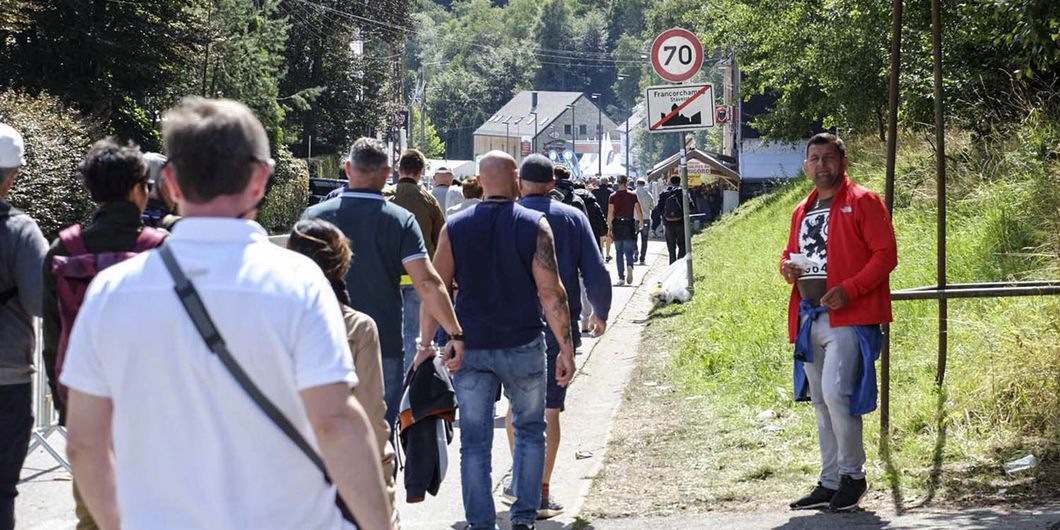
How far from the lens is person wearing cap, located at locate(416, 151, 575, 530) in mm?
6250

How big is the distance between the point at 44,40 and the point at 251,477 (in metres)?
32.6

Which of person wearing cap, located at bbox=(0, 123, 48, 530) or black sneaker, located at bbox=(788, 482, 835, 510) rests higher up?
person wearing cap, located at bbox=(0, 123, 48, 530)

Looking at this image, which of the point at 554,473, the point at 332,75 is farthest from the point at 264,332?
the point at 332,75

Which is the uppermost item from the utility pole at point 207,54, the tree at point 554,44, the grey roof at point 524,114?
the tree at point 554,44

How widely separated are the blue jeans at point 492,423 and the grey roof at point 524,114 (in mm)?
144175

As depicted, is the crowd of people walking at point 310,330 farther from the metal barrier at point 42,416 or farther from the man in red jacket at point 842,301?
the metal barrier at point 42,416

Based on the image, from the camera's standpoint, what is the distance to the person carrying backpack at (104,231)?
4.53 metres

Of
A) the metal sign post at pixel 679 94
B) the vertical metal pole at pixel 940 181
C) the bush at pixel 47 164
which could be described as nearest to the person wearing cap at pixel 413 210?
the vertical metal pole at pixel 940 181

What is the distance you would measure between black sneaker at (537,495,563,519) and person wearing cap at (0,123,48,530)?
2.77 metres

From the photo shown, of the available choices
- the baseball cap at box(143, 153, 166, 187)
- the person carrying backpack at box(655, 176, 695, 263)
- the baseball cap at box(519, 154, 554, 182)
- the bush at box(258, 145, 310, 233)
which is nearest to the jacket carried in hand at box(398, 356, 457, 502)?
the baseball cap at box(143, 153, 166, 187)

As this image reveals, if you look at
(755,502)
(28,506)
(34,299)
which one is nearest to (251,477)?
(34,299)

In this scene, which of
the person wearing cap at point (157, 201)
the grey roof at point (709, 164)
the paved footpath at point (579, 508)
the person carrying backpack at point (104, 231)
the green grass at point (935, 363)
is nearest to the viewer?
the person carrying backpack at point (104, 231)

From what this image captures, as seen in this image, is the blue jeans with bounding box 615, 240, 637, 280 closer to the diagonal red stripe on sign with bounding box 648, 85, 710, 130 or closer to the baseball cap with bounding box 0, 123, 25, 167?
the diagonal red stripe on sign with bounding box 648, 85, 710, 130

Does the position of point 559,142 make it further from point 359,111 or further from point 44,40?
point 44,40
